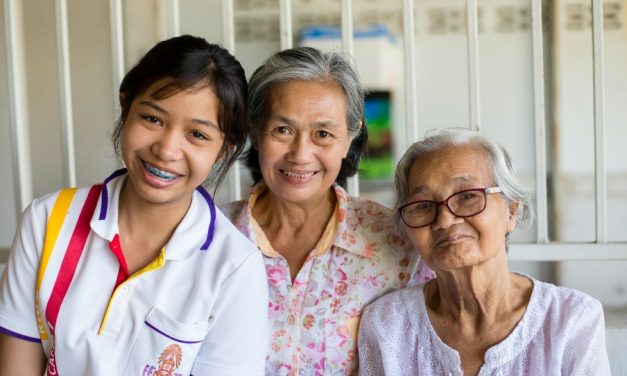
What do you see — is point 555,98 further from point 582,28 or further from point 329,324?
point 329,324

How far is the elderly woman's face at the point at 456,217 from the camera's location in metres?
1.71

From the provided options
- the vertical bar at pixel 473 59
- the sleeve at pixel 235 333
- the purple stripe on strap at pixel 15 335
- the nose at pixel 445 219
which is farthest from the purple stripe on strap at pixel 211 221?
the vertical bar at pixel 473 59

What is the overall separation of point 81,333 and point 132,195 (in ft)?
1.17

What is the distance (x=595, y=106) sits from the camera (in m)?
2.28

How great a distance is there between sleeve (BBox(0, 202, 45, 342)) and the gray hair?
653 mm

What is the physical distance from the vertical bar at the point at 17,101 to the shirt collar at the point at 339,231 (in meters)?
0.97

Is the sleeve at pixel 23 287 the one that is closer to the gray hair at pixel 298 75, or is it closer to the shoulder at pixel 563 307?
the gray hair at pixel 298 75

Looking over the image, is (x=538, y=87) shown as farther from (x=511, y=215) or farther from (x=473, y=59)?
(x=511, y=215)

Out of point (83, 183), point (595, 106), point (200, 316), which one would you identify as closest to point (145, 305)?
point (200, 316)

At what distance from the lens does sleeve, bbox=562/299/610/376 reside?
1656 mm

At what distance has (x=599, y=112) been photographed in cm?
A: 228

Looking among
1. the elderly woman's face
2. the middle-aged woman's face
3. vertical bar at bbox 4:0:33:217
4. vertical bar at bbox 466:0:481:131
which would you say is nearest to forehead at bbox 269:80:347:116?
the middle-aged woman's face

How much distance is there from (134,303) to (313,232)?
61cm

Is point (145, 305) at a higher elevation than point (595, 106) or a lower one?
lower
